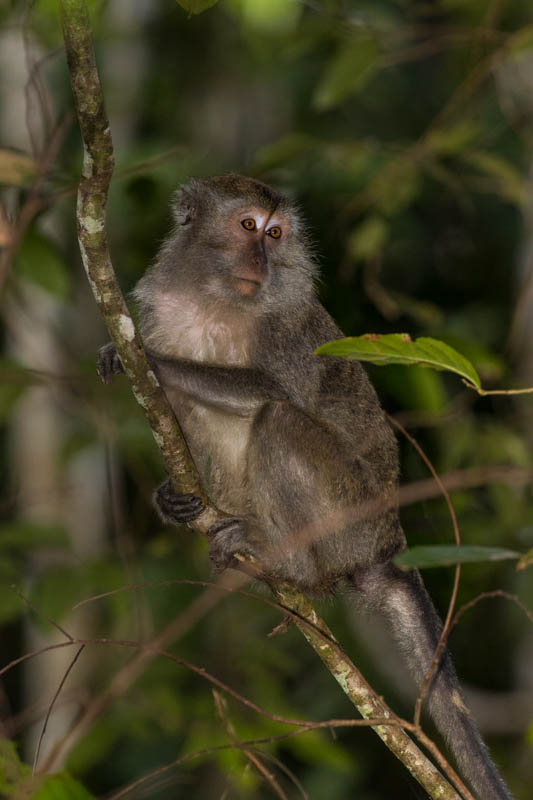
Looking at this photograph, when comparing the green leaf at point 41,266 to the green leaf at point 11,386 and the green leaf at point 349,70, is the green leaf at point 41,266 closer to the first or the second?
the green leaf at point 11,386

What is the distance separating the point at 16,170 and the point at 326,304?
5.92ft

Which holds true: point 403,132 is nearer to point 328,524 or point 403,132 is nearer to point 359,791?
point 359,791

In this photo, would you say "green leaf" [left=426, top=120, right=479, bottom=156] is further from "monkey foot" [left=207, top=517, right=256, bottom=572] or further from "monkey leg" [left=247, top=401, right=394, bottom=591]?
"monkey foot" [left=207, top=517, right=256, bottom=572]

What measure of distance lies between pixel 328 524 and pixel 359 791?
5.85 m

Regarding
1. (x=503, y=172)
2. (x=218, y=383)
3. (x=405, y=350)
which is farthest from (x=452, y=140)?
(x=405, y=350)

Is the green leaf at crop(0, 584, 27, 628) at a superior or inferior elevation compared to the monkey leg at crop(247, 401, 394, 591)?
inferior

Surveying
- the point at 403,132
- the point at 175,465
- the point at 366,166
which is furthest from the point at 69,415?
the point at 403,132

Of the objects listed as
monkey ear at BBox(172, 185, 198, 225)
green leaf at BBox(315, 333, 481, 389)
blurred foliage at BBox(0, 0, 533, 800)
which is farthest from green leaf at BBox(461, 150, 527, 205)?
green leaf at BBox(315, 333, 481, 389)

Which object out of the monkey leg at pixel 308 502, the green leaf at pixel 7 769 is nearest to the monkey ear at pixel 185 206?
the monkey leg at pixel 308 502

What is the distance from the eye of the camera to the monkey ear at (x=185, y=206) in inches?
187

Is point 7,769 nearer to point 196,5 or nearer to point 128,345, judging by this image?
point 128,345

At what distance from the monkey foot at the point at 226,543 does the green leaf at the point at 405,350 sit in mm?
1483

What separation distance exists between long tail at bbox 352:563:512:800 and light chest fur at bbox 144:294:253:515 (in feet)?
2.36

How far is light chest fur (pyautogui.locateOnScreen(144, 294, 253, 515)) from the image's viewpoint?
4.42m
